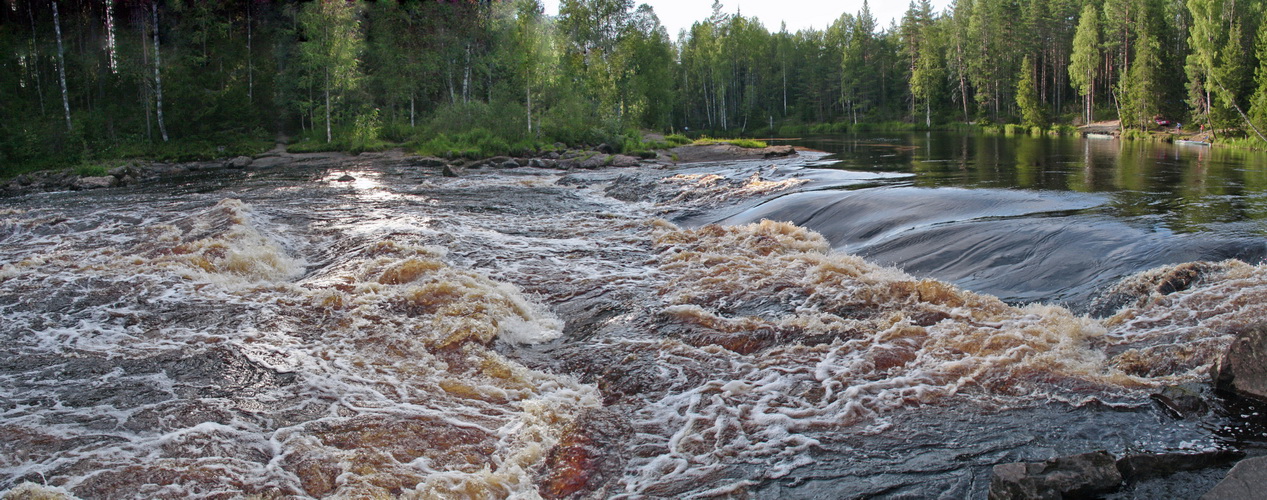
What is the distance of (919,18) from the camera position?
Result: 73000 mm

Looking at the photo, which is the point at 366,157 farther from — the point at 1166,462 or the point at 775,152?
the point at 1166,462

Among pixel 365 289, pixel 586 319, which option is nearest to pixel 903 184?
pixel 586 319

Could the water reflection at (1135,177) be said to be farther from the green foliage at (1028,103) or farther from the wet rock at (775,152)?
the green foliage at (1028,103)

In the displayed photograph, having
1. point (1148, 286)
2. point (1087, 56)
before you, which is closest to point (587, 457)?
point (1148, 286)

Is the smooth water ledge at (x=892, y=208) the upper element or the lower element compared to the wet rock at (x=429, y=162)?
lower

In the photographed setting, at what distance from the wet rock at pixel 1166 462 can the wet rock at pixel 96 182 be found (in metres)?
27.0

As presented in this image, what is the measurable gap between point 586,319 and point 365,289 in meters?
2.88

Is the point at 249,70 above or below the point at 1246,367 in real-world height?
above

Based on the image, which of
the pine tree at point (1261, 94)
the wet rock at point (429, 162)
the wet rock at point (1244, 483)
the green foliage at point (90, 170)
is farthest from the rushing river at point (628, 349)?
the pine tree at point (1261, 94)

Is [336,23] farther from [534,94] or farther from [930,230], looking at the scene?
[930,230]

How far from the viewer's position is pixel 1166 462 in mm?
4258

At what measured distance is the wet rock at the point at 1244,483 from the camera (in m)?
3.48

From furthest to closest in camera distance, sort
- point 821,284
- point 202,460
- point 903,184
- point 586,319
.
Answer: point 903,184
point 821,284
point 586,319
point 202,460

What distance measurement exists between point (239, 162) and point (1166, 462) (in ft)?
109
